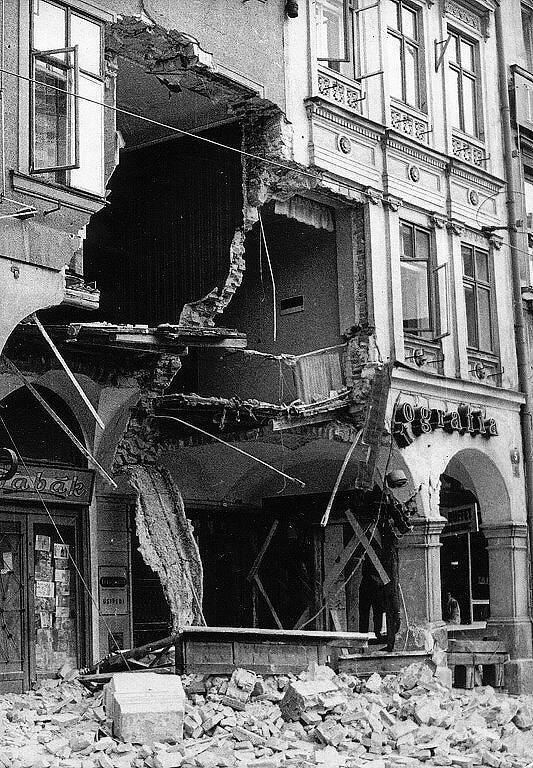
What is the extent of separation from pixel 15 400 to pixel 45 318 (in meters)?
2.03

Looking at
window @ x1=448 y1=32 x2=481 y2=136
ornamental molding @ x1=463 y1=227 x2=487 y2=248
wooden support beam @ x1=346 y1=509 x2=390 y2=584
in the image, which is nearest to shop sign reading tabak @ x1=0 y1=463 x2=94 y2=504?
wooden support beam @ x1=346 y1=509 x2=390 y2=584

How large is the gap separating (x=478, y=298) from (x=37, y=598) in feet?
30.7

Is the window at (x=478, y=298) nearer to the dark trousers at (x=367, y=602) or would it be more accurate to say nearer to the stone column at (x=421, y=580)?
the stone column at (x=421, y=580)

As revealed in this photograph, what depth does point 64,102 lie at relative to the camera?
563 inches

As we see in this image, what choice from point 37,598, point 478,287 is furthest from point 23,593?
point 478,287

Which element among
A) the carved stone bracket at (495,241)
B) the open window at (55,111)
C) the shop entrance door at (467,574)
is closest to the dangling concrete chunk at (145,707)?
the open window at (55,111)

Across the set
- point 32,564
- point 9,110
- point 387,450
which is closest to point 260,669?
point 32,564

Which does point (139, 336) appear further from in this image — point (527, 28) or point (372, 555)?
point (527, 28)

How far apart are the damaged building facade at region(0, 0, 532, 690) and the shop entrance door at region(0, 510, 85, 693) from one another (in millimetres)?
40

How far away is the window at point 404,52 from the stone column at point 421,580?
7.01 meters

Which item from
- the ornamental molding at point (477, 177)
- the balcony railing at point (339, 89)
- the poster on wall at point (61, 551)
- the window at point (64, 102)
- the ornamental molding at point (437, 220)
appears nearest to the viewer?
the window at point (64, 102)


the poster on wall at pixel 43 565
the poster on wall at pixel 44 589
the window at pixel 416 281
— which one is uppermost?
the window at pixel 416 281

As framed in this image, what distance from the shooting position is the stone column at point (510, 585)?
2184 centimetres

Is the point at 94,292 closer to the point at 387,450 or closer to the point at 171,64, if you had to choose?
the point at 171,64
